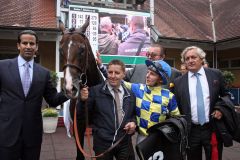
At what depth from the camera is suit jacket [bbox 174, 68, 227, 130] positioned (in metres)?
3.39

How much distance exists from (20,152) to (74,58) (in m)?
1.08

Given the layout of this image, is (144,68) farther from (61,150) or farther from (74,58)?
(61,150)

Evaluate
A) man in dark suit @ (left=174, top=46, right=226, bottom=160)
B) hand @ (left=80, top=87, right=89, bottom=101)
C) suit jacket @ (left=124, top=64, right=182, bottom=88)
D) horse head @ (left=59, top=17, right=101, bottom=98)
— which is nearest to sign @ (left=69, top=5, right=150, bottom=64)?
suit jacket @ (left=124, top=64, right=182, bottom=88)

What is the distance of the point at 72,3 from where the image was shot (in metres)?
10.5

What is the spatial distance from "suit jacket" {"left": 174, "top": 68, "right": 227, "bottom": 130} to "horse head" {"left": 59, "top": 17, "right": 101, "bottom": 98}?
3.59 feet

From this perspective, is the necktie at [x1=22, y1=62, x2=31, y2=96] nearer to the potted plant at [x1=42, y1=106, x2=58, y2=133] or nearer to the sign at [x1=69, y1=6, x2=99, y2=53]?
the potted plant at [x1=42, y1=106, x2=58, y2=133]

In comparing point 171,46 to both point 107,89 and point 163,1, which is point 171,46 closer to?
point 163,1

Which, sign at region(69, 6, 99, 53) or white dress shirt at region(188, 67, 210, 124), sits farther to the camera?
sign at region(69, 6, 99, 53)

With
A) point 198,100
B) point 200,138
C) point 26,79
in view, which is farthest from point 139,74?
point 26,79

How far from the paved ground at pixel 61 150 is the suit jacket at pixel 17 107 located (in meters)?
3.59

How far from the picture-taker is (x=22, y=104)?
2.89m

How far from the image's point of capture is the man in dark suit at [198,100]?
3.38m

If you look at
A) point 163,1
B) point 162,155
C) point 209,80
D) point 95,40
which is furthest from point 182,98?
point 163,1

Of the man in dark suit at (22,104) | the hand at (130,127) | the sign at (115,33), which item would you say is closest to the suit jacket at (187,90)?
the hand at (130,127)
